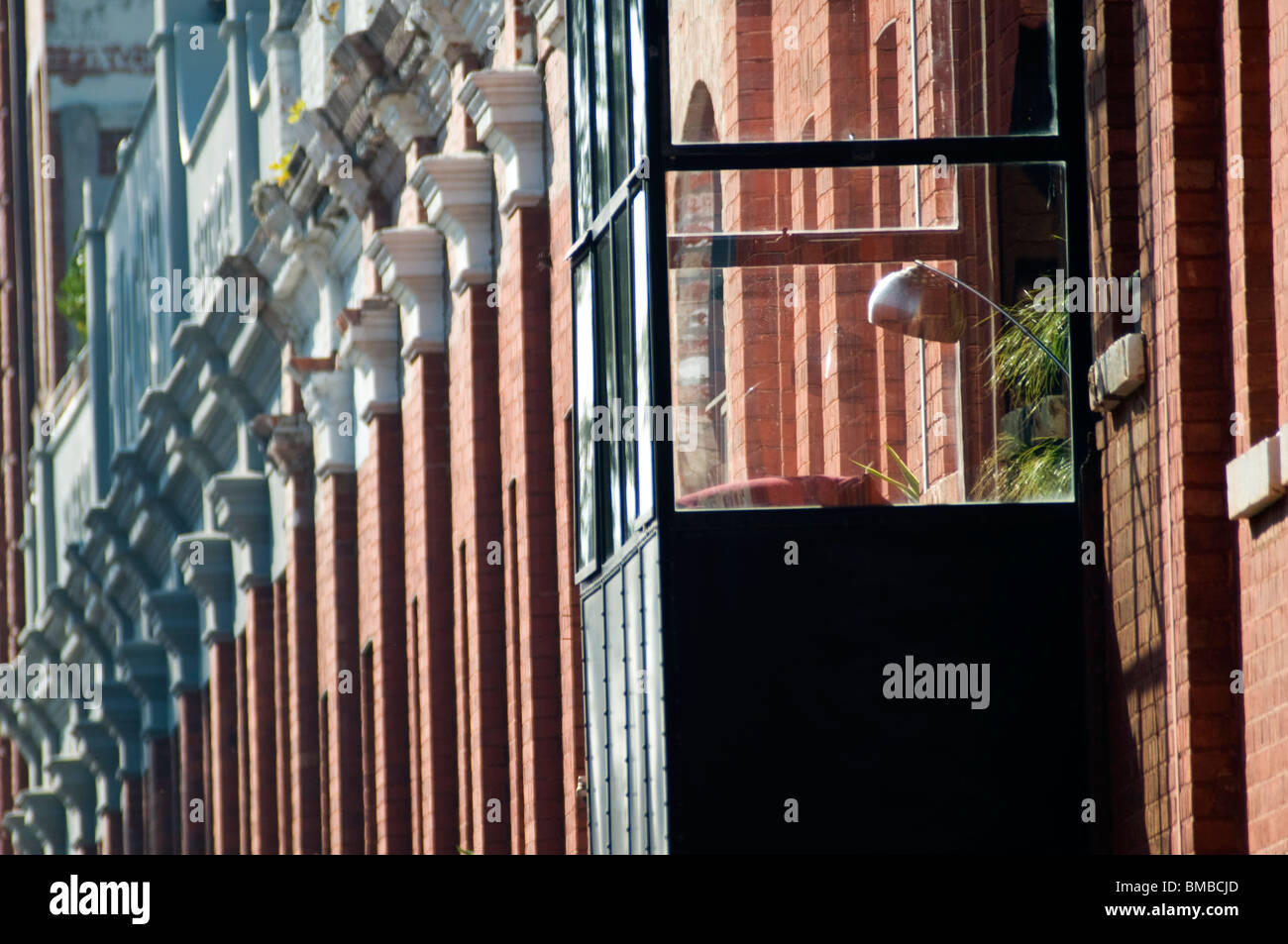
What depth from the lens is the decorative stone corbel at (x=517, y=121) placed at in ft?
78.6

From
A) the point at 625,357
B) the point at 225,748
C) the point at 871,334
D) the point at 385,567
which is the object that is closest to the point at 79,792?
the point at 225,748

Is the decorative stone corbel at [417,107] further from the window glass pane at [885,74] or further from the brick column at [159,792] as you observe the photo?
the brick column at [159,792]

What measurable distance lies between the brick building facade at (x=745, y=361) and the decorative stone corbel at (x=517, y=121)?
31mm

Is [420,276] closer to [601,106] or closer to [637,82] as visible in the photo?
[601,106]

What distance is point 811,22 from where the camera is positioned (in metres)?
15.4

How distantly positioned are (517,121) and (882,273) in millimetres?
10121

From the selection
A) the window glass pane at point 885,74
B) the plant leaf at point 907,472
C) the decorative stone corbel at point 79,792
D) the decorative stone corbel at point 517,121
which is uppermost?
the decorative stone corbel at point 517,121

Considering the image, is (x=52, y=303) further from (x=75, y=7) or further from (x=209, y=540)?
(x=209, y=540)

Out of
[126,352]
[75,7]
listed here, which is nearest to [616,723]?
[126,352]

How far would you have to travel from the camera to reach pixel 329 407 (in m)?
31.1

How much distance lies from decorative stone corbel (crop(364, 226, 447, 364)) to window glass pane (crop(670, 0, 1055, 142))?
38.7 feet

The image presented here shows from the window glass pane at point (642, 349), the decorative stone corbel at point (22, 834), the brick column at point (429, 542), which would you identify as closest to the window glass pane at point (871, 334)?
the window glass pane at point (642, 349)

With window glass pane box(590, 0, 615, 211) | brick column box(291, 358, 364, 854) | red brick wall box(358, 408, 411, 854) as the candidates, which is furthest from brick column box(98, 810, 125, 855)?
window glass pane box(590, 0, 615, 211)

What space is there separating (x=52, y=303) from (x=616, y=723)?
41816 millimetres
